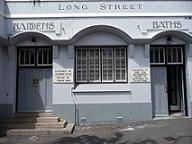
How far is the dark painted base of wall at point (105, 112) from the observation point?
14.1 meters

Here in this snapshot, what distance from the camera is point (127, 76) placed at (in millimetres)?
14547

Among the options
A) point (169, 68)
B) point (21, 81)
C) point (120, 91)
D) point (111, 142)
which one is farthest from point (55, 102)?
point (169, 68)

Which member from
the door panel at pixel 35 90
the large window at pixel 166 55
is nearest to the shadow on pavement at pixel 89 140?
the door panel at pixel 35 90

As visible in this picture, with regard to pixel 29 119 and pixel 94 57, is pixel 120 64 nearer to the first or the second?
pixel 94 57

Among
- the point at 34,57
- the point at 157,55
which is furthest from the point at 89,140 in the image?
the point at 157,55

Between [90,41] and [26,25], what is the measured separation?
308 centimetres

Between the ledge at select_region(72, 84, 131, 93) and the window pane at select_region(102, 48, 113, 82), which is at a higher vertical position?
the window pane at select_region(102, 48, 113, 82)

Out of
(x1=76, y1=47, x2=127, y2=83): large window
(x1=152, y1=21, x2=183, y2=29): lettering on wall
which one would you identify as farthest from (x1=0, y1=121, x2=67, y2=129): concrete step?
(x1=152, y1=21, x2=183, y2=29): lettering on wall

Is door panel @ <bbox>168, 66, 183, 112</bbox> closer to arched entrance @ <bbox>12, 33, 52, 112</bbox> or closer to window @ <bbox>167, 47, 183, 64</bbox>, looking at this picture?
window @ <bbox>167, 47, 183, 64</bbox>

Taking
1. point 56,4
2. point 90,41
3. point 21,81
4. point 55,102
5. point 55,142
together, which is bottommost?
point 55,142

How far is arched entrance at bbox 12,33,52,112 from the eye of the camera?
48.0 feet

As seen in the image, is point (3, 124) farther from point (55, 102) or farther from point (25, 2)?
point (25, 2)

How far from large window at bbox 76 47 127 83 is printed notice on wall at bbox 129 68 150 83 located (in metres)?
0.42

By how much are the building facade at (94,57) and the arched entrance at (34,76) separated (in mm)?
46
